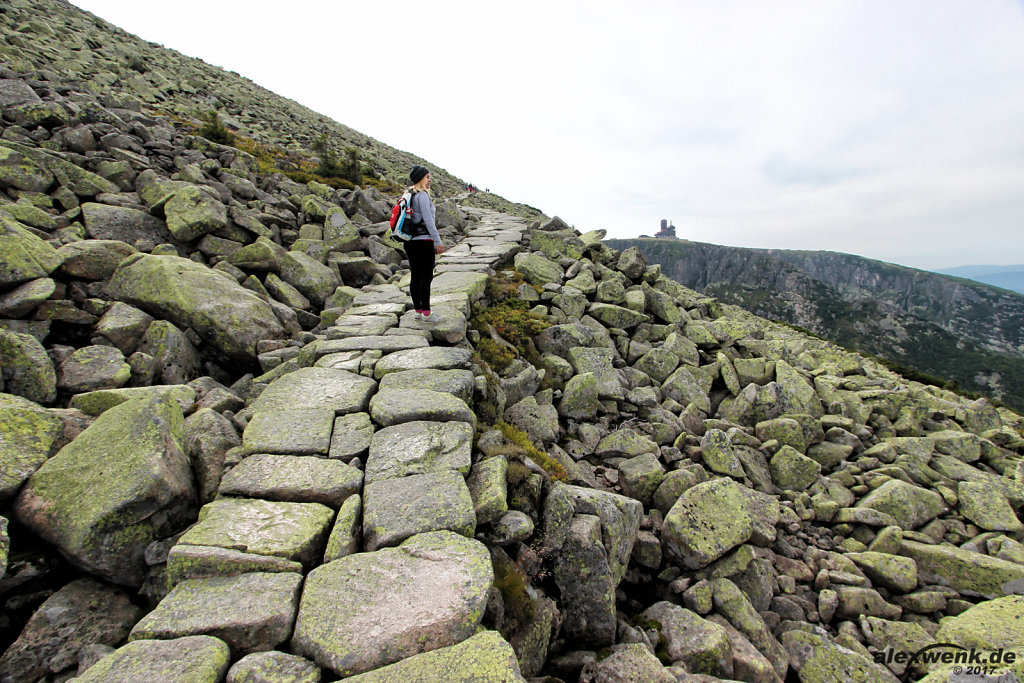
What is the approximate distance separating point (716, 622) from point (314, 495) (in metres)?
5.44

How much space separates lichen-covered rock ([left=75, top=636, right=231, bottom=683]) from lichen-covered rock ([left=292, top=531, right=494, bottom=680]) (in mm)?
485

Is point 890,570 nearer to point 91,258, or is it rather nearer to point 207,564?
point 207,564

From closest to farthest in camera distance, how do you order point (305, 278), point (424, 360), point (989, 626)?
point (989, 626) → point (424, 360) → point (305, 278)

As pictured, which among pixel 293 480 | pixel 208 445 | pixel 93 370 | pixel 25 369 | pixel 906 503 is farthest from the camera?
pixel 906 503

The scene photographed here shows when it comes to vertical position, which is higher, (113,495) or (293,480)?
(293,480)

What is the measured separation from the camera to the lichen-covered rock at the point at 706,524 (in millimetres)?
6426

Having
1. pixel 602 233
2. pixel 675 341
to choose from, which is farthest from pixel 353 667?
pixel 602 233

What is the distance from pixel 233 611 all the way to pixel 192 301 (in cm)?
652

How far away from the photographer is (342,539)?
12.5 feet

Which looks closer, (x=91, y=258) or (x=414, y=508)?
(x=414, y=508)

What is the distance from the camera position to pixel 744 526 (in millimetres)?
6762

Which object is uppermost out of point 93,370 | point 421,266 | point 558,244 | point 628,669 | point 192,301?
point 558,244

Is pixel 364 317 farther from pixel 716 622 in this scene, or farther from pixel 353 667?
pixel 716 622

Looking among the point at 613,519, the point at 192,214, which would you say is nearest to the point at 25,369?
the point at 192,214
